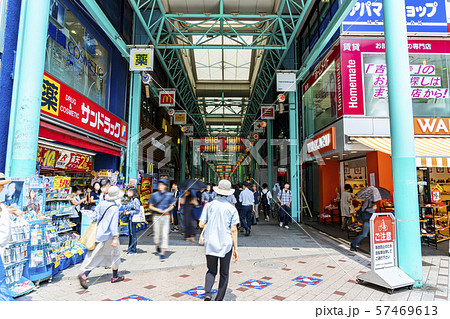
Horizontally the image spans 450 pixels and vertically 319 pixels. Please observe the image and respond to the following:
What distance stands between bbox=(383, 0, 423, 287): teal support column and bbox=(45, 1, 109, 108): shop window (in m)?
7.61

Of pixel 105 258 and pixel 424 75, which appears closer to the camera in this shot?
pixel 105 258

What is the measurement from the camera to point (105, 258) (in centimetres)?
435

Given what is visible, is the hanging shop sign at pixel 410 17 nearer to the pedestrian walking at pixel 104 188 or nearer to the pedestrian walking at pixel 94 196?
the pedestrian walking at pixel 104 188

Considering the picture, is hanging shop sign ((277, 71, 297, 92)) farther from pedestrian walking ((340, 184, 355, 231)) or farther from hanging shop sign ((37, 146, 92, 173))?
hanging shop sign ((37, 146, 92, 173))

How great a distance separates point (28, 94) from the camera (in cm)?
480

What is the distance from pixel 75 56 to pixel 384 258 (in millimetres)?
9349

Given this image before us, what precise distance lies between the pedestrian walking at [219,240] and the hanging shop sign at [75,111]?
483cm

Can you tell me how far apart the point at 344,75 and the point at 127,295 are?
8.95m

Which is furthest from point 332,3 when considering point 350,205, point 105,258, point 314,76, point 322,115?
point 105,258

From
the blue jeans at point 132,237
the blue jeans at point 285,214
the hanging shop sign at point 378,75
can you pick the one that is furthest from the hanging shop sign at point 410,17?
the blue jeans at point 132,237

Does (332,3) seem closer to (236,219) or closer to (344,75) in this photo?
(344,75)

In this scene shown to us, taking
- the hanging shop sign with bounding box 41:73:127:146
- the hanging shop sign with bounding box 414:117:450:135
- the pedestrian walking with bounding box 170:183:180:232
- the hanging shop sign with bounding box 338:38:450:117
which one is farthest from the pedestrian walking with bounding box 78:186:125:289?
the hanging shop sign with bounding box 414:117:450:135

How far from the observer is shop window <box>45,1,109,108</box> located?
7.08m
